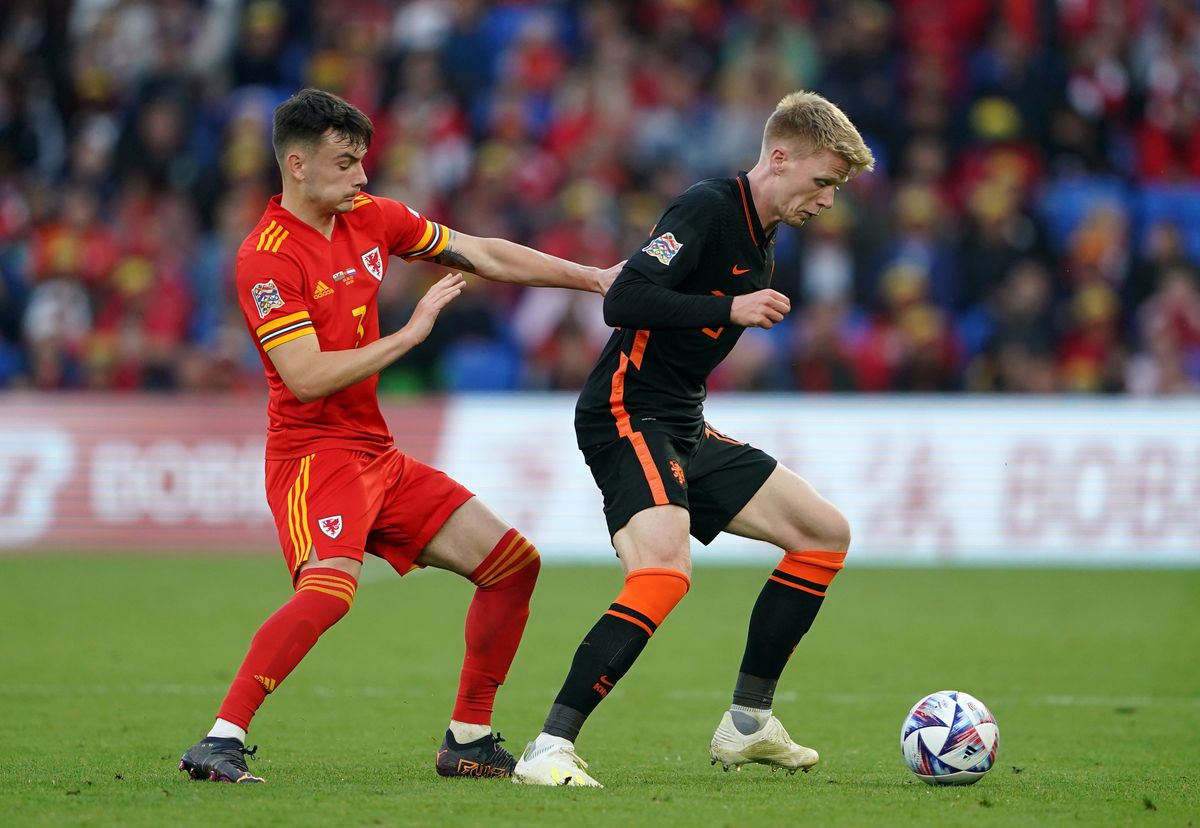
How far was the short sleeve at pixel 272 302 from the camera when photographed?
5770 mm

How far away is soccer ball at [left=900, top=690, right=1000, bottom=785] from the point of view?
19.1 feet

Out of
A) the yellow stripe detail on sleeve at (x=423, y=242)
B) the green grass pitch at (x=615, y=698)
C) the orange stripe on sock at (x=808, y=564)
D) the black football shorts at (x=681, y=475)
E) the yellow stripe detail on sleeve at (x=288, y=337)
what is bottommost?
the green grass pitch at (x=615, y=698)

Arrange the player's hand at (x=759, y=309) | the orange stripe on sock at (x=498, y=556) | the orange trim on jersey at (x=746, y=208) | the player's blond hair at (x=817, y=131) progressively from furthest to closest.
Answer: the orange stripe on sock at (x=498, y=556)
the orange trim on jersey at (x=746, y=208)
the player's blond hair at (x=817, y=131)
the player's hand at (x=759, y=309)

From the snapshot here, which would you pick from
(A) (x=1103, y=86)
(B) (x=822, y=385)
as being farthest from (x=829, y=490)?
(A) (x=1103, y=86)

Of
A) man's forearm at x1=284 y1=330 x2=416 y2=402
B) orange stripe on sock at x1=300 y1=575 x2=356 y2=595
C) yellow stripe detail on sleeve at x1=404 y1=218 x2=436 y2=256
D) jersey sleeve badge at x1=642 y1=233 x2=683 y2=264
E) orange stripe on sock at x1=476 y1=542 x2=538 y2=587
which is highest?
jersey sleeve badge at x1=642 y1=233 x2=683 y2=264

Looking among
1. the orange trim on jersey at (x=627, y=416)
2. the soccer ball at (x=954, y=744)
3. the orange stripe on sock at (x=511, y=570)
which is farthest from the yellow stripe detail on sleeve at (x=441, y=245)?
the soccer ball at (x=954, y=744)

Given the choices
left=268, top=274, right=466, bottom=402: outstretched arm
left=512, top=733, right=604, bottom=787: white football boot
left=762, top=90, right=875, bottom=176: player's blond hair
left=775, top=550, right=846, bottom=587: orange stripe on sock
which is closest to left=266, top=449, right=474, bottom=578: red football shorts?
left=268, top=274, right=466, bottom=402: outstretched arm

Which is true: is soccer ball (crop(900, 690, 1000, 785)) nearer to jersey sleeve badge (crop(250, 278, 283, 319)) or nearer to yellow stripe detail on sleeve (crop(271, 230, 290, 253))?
jersey sleeve badge (crop(250, 278, 283, 319))

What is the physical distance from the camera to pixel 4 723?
7219 mm

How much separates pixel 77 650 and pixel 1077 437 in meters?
8.89

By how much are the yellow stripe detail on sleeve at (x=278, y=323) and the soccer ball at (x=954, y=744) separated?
2657mm

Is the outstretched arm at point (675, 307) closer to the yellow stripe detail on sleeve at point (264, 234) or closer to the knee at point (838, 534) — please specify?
the knee at point (838, 534)

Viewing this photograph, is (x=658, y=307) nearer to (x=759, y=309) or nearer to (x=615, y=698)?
(x=759, y=309)

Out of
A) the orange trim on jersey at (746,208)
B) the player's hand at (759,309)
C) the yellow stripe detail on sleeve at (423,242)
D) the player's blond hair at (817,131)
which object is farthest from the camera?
the yellow stripe detail on sleeve at (423,242)
